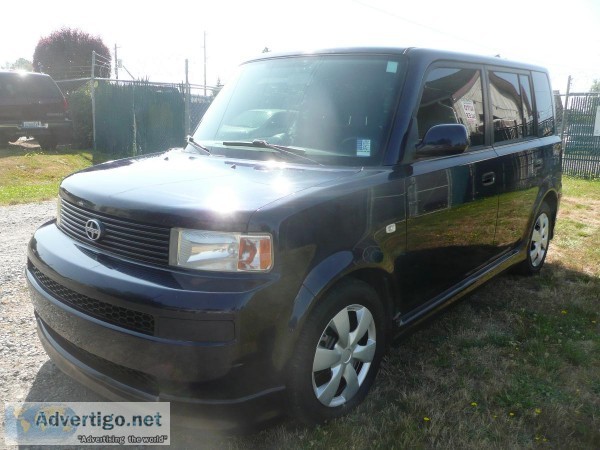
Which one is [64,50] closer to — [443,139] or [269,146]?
[269,146]

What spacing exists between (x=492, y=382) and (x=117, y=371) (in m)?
2.17

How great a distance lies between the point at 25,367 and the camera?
3170mm

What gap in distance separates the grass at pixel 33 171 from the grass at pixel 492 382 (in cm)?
657

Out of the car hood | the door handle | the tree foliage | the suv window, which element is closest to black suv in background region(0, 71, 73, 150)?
the suv window

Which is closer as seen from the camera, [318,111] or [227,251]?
[227,251]

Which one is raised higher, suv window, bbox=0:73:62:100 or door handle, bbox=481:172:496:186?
suv window, bbox=0:73:62:100

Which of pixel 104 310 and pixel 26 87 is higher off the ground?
pixel 26 87

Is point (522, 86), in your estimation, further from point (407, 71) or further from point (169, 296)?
point (169, 296)

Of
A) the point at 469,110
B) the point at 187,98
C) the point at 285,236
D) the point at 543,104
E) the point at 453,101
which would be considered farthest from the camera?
the point at 187,98

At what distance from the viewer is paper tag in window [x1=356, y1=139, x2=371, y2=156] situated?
2.91 meters

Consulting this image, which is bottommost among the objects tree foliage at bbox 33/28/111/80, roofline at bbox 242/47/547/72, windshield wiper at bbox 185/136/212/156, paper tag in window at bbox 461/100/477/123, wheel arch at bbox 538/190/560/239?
wheel arch at bbox 538/190/560/239

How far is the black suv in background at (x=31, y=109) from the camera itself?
42.6 feet

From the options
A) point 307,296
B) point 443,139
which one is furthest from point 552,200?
point 307,296

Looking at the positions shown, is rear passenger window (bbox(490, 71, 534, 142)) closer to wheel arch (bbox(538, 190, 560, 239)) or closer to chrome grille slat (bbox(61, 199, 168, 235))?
wheel arch (bbox(538, 190, 560, 239))
